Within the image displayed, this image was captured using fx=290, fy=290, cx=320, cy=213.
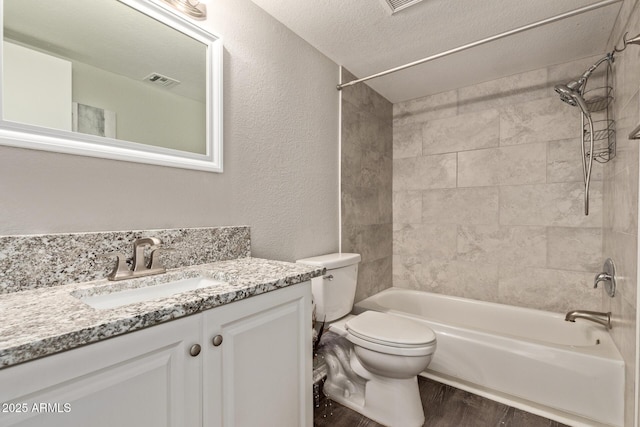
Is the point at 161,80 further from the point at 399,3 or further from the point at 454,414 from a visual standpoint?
the point at 454,414

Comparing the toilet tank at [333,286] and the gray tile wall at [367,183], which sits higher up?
the gray tile wall at [367,183]

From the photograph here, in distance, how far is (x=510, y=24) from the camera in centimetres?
175

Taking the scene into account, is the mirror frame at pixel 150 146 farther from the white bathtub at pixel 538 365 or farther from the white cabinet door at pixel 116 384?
the white bathtub at pixel 538 365

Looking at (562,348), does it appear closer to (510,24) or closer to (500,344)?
(500,344)

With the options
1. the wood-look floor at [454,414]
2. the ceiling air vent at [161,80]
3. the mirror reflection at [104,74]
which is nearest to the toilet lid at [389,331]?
the wood-look floor at [454,414]

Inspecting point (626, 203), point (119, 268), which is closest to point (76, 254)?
point (119, 268)

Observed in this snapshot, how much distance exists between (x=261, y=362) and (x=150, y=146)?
94cm

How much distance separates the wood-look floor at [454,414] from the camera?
5.16 feet

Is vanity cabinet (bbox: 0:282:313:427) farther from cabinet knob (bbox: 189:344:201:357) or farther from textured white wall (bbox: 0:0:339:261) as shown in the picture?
textured white wall (bbox: 0:0:339:261)

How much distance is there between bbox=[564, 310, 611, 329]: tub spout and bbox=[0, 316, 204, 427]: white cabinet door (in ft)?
7.25

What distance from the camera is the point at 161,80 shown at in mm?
1259

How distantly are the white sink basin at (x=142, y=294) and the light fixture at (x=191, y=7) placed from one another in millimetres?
1157

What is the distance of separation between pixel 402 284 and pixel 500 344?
1.16 metres

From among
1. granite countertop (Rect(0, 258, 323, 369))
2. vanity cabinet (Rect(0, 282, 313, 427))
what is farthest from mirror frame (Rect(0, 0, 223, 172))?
vanity cabinet (Rect(0, 282, 313, 427))
